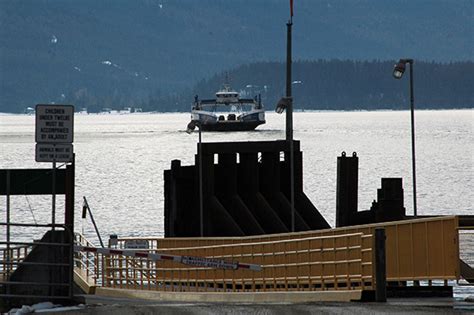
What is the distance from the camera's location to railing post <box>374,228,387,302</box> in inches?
835

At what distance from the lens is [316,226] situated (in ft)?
140

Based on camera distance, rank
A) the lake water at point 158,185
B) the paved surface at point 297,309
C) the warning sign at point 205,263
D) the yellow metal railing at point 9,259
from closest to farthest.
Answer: the paved surface at point 297,309, the yellow metal railing at point 9,259, the warning sign at point 205,263, the lake water at point 158,185

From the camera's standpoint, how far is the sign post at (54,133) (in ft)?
74.4

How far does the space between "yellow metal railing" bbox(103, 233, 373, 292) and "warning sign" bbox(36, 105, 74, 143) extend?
5.20 metres

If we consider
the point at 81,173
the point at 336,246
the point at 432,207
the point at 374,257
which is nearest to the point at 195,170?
the point at 336,246

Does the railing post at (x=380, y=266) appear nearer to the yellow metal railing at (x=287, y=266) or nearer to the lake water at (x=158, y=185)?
the yellow metal railing at (x=287, y=266)

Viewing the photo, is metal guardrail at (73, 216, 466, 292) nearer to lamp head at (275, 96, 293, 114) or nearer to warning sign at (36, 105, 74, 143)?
warning sign at (36, 105, 74, 143)

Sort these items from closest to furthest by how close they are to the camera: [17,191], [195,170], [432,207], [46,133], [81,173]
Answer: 1. [46,133]
2. [17,191]
3. [195,170]
4. [432,207]
5. [81,173]

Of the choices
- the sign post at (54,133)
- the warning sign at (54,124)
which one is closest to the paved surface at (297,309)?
the sign post at (54,133)

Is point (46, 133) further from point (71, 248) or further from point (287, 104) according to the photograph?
point (287, 104)

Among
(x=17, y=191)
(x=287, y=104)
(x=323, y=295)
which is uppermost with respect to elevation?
(x=287, y=104)

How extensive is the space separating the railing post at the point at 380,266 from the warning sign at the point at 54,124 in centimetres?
554

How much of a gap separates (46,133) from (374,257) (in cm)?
606

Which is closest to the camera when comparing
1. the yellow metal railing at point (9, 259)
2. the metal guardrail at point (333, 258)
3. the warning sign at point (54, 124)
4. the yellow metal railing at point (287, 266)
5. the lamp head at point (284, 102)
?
the yellow metal railing at point (9, 259)
